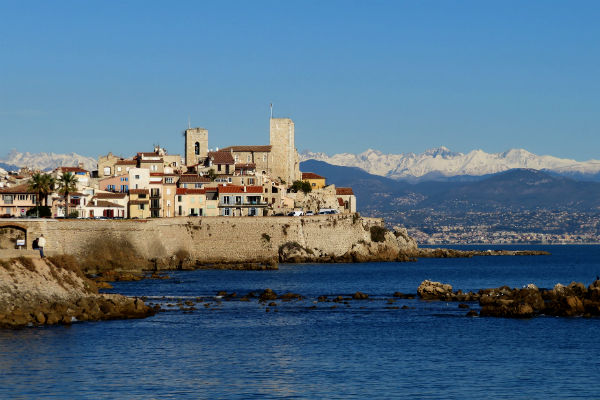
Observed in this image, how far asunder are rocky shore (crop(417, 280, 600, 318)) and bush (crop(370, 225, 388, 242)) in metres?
61.1

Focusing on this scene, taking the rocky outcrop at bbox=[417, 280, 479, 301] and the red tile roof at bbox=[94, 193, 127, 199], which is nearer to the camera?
the rocky outcrop at bbox=[417, 280, 479, 301]

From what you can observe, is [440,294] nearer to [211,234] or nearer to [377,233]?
[211,234]

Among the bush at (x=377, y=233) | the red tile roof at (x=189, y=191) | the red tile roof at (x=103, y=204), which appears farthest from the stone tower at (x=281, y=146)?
the red tile roof at (x=103, y=204)

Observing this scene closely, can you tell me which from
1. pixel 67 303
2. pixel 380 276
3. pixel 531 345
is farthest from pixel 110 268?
pixel 531 345

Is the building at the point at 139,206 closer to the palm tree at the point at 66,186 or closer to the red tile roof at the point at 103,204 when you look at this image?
the red tile roof at the point at 103,204

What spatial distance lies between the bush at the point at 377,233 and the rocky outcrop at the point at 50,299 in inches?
3046

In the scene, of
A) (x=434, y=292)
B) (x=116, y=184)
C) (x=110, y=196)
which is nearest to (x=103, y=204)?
(x=110, y=196)

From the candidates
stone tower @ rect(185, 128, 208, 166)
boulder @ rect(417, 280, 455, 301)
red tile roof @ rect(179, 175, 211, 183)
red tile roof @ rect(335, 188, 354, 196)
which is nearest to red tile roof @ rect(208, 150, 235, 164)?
stone tower @ rect(185, 128, 208, 166)

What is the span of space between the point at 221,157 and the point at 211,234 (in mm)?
34655

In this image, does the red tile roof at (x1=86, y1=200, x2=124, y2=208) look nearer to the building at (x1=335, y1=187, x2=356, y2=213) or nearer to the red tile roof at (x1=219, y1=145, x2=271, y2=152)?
the red tile roof at (x1=219, y1=145, x2=271, y2=152)

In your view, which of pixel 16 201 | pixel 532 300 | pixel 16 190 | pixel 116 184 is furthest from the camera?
pixel 116 184

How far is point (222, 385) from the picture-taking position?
40.7 meters

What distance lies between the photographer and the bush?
13938 cm

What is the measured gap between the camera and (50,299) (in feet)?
193
